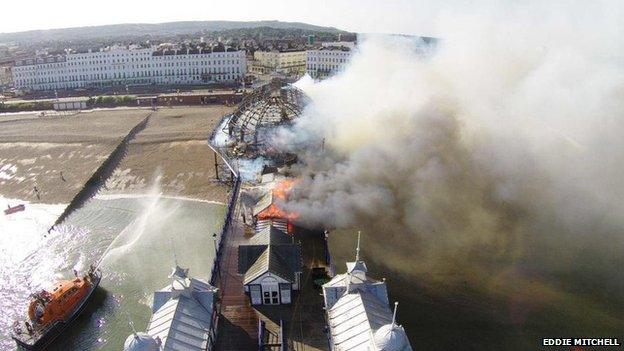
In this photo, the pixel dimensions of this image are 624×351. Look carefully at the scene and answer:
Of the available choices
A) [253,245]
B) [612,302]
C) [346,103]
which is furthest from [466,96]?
[253,245]

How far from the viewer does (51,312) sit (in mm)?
28469

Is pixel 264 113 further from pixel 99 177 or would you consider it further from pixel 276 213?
pixel 276 213

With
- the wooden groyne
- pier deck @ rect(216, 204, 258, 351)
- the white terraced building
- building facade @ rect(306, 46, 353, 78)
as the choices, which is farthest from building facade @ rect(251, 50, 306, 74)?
pier deck @ rect(216, 204, 258, 351)

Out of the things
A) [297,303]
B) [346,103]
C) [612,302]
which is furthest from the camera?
[346,103]

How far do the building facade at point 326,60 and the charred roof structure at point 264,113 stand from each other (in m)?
47.2

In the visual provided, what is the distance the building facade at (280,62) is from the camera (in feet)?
Answer: 373

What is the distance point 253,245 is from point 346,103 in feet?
103

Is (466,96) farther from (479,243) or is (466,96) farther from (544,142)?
(479,243)

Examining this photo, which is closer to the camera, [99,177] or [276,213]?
[276,213]

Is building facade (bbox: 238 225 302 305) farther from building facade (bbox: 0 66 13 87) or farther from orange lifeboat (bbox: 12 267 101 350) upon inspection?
building facade (bbox: 0 66 13 87)

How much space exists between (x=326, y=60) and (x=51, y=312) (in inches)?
3435

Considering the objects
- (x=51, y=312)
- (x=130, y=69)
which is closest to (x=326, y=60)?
(x=130, y=69)

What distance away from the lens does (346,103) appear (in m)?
51.7

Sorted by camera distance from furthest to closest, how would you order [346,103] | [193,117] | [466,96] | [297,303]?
[193,117] < [346,103] < [466,96] < [297,303]
